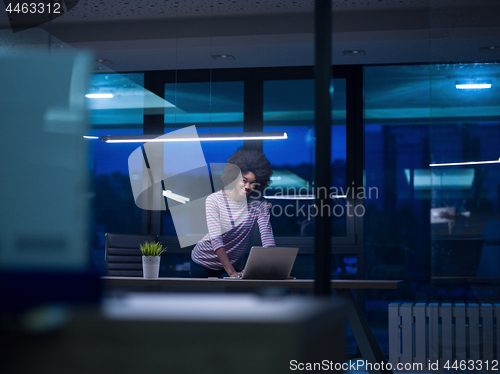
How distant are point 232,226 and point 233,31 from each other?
1.94 m

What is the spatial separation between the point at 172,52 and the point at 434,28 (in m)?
2.65

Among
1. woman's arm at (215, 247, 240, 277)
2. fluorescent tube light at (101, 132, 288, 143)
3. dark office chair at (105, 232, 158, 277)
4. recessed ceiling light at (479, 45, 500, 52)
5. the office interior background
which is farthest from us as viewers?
the office interior background

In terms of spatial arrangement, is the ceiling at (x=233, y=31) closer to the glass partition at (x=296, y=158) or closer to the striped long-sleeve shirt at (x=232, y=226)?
the glass partition at (x=296, y=158)

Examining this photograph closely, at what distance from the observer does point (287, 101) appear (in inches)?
216

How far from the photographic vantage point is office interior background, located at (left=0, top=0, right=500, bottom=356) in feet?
15.5

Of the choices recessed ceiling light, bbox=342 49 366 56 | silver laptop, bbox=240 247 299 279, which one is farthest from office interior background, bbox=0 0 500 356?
silver laptop, bbox=240 247 299 279

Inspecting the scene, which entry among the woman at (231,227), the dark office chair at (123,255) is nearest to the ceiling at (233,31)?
the woman at (231,227)

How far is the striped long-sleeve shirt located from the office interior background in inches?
43.0

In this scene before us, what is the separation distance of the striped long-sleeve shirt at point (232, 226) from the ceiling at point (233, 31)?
5.01ft

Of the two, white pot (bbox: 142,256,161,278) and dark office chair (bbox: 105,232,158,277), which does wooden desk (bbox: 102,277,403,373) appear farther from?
dark office chair (bbox: 105,232,158,277)

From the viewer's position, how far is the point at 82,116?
0.88 meters

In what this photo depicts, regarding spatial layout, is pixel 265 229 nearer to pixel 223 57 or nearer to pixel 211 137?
pixel 211 137

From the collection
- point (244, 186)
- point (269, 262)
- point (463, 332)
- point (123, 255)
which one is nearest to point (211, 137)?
point (244, 186)

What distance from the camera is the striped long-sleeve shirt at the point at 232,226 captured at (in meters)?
4.02
